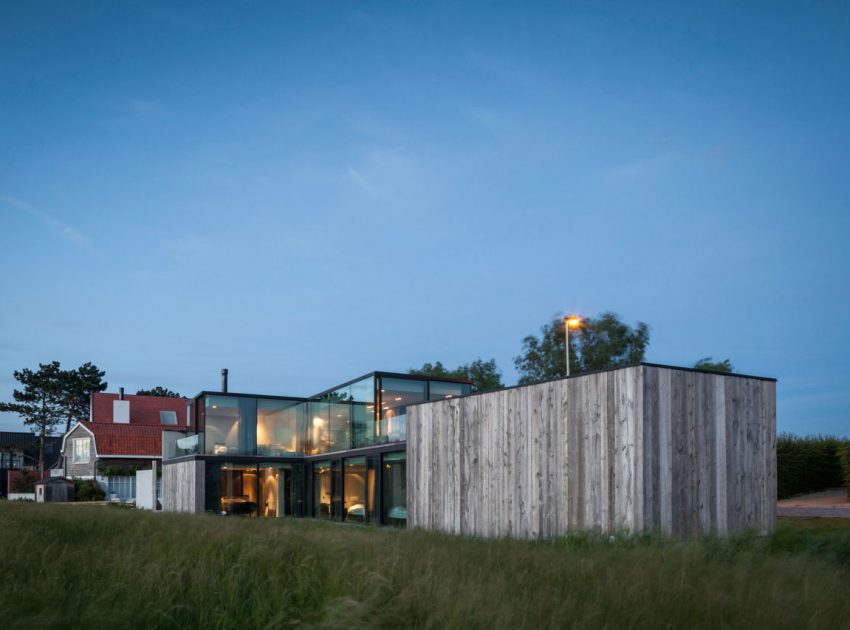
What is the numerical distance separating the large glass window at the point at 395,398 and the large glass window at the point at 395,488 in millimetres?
596

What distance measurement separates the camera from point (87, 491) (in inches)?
1572

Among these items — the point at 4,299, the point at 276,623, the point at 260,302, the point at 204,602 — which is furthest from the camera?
the point at 260,302

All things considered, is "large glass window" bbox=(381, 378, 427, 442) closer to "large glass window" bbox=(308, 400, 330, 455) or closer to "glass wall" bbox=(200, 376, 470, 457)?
"glass wall" bbox=(200, 376, 470, 457)

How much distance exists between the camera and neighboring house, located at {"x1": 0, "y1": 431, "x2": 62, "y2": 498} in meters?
51.8

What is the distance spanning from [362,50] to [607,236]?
118m

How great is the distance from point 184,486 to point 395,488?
457 inches

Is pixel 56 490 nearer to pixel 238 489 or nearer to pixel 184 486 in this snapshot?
pixel 184 486

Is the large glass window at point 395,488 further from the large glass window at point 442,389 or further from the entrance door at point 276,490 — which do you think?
the entrance door at point 276,490

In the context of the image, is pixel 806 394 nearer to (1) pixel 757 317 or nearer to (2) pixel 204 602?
(2) pixel 204 602

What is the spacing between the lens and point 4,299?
3063 inches

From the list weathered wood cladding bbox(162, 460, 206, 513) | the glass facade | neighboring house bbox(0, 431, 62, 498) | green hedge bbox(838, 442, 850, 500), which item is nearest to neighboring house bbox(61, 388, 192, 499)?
neighboring house bbox(0, 431, 62, 498)

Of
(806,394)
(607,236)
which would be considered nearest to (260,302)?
(607,236)

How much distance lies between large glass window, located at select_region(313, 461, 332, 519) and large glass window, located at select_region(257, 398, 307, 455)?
1.35 m

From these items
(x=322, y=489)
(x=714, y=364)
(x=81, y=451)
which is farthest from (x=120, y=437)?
(x=714, y=364)
